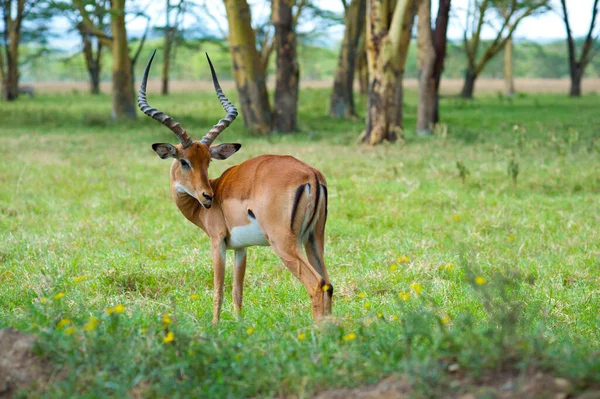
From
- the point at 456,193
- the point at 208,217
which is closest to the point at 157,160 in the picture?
the point at 456,193

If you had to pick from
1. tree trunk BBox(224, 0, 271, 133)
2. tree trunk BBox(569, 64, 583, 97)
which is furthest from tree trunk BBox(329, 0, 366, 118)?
tree trunk BBox(569, 64, 583, 97)

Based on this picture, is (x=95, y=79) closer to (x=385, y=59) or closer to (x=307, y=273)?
(x=385, y=59)

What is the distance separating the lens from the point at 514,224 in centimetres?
741

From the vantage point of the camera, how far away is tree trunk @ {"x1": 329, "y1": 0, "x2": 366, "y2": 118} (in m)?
20.5

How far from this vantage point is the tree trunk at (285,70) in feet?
52.0

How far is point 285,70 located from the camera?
1611 cm

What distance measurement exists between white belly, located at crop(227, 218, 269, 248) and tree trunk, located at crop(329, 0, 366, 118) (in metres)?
16.1

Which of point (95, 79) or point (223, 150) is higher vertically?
point (95, 79)

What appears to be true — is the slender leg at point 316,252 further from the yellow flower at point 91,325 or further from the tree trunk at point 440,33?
the tree trunk at point 440,33

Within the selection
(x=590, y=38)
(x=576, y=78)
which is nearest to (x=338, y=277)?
(x=590, y=38)

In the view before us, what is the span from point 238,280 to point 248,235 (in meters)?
0.45

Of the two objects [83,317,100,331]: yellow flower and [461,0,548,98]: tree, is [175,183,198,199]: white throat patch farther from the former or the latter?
[461,0,548,98]: tree

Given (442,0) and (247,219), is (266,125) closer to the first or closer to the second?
(442,0)

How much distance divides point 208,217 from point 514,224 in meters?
3.64
